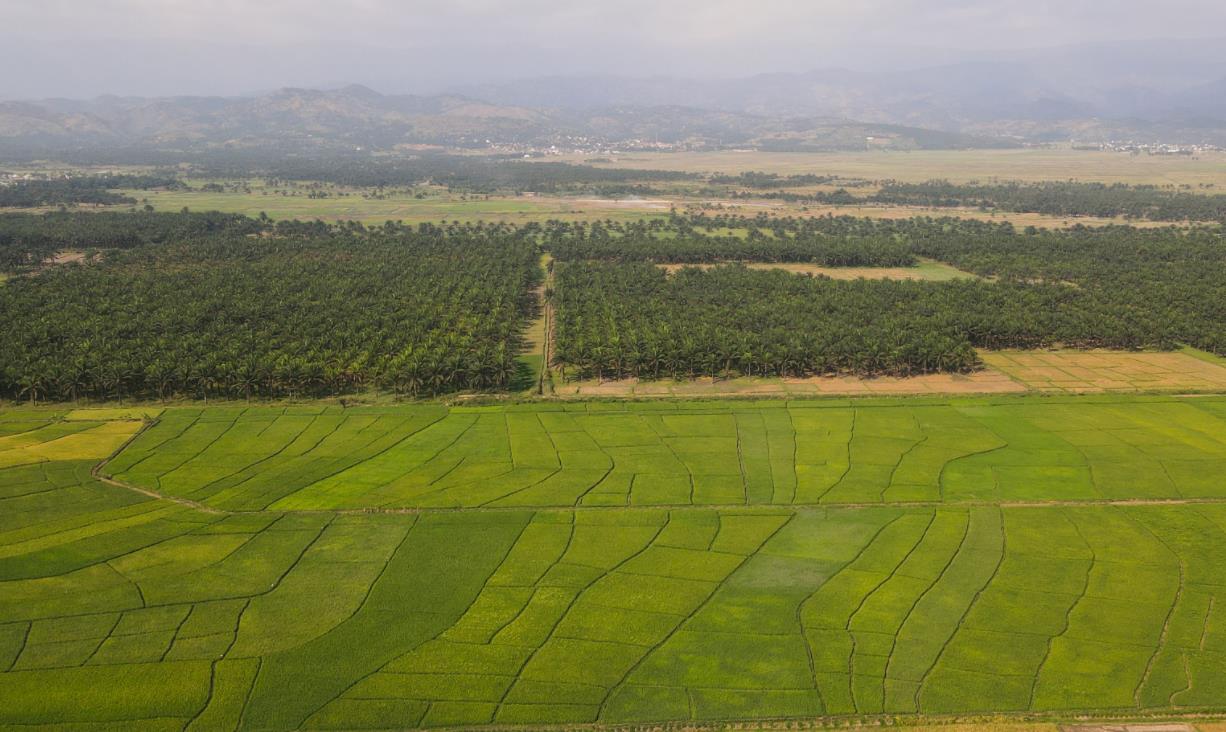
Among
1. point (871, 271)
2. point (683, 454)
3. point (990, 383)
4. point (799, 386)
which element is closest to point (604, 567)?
point (683, 454)

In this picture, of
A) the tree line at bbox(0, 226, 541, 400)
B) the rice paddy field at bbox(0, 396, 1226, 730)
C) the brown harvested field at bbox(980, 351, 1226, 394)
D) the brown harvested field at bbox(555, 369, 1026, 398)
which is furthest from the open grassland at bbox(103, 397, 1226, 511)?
the tree line at bbox(0, 226, 541, 400)

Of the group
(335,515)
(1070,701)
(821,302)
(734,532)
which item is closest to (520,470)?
(335,515)

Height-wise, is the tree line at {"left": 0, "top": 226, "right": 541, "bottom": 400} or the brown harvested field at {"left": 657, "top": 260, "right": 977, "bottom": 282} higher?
the brown harvested field at {"left": 657, "top": 260, "right": 977, "bottom": 282}

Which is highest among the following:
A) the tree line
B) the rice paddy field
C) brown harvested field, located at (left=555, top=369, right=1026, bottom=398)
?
the tree line

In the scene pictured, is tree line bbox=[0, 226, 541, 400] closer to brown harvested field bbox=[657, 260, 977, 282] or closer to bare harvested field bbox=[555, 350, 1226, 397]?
bare harvested field bbox=[555, 350, 1226, 397]

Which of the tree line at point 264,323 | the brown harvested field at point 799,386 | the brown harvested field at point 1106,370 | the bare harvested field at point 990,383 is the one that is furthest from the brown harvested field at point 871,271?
the brown harvested field at point 799,386

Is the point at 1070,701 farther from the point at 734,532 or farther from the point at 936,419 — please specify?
the point at 936,419
